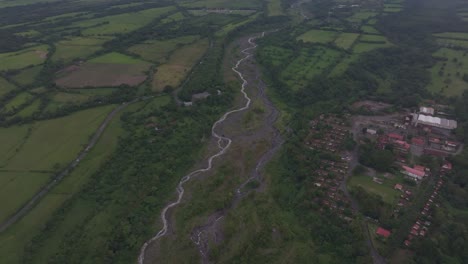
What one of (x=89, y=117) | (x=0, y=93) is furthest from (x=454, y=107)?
(x=0, y=93)

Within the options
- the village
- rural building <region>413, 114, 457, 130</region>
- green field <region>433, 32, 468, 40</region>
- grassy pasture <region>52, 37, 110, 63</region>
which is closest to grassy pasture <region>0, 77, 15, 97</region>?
grassy pasture <region>52, 37, 110, 63</region>

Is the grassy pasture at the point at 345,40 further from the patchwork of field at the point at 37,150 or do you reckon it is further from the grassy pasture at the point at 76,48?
the grassy pasture at the point at 76,48

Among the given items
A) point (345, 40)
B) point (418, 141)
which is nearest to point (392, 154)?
point (418, 141)

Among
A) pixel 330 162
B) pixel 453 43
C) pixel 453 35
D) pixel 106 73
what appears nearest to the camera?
pixel 330 162

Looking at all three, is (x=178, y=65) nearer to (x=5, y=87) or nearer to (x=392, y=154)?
(x=5, y=87)

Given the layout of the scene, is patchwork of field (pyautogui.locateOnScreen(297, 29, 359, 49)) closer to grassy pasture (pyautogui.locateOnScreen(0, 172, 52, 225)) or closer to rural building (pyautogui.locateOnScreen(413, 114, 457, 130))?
rural building (pyautogui.locateOnScreen(413, 114, 457, 130))

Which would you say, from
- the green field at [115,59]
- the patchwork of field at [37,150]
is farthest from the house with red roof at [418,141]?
the green field at [115,59]

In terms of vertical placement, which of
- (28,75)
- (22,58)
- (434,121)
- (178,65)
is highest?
(22,58)
